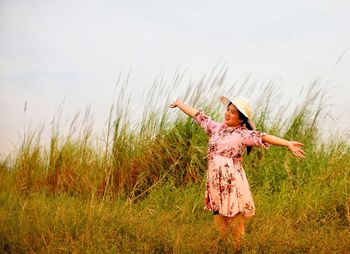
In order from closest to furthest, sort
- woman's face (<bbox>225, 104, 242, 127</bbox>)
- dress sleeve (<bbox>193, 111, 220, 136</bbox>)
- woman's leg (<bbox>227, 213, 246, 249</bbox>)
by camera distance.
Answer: woman's leg (<bbox>227, 213, 246, 249</bbox>) → woman's face (<bbox>225, 104, 242, 127</bbox>) → dress sleeve (<bbox>193, 111, 220, 136</bbox>)

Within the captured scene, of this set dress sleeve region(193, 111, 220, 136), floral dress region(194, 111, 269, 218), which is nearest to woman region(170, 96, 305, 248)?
floral dress region(194, 111, 269, 218)

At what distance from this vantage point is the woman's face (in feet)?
15.0

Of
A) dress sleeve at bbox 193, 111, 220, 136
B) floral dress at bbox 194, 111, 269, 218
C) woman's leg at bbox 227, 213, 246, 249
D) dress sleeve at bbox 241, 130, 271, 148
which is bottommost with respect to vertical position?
woman's leg at bbox 227, 213, 246, 249

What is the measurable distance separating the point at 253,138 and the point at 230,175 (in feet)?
1.16

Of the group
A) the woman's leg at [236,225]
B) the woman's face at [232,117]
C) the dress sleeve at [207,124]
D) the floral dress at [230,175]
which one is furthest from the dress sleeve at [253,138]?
the woman's leg at [236,225]

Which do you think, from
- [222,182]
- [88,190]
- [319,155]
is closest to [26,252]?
[222,182]

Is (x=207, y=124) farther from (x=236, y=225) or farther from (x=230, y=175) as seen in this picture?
(x=236, y=225)

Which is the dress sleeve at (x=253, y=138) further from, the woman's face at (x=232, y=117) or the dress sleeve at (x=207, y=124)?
the dress sleeve at (x=207, y=124)

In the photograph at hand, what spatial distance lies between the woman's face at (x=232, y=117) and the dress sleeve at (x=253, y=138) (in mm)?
129

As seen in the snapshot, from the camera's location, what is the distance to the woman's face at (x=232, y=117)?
4576 millimetres

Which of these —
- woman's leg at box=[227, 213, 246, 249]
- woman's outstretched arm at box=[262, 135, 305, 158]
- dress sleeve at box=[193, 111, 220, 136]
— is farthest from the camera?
dress sleeve at box=[193, 111, 220, 136]

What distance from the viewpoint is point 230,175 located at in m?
4.48

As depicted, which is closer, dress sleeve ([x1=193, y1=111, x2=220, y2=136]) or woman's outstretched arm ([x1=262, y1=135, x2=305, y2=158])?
woman's outstretched arm ([x1=262, y1=135, x2=305, y2=158])

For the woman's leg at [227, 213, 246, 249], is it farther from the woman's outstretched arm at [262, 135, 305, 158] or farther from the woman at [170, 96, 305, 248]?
the woman's outstretched arm at [262, 135, 305, 158]
